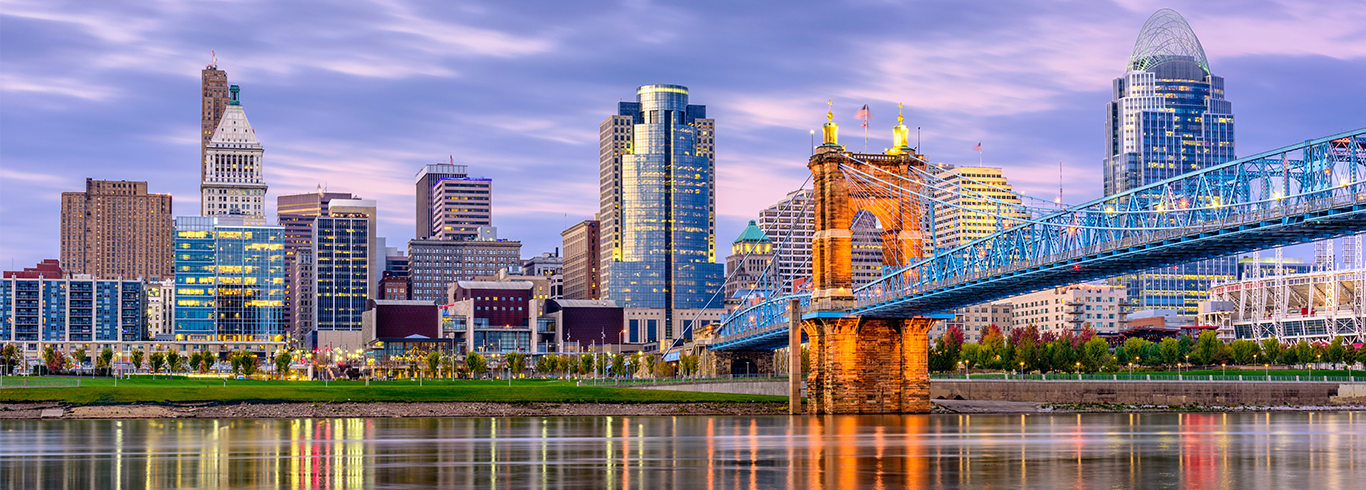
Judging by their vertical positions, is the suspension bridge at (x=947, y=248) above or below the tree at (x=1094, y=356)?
above

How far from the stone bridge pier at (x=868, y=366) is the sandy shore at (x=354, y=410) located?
5719 millimetres

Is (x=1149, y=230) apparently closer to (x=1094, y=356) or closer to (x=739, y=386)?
(x=739, y=386)

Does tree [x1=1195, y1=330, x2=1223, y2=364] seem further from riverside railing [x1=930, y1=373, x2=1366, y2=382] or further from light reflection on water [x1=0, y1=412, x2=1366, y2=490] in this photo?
light reflection on water [x1=0, y1=412, x2=1366, y2=490]

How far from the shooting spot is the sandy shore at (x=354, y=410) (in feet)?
312

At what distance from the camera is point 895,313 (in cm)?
10294

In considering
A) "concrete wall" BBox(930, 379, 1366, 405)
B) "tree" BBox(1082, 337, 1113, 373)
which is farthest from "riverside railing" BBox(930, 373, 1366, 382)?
"tree" BBox(1082, 337, 1113, 373)

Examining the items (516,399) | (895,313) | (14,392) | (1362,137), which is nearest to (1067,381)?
(895,313)

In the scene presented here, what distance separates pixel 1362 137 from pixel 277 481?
48.9 m

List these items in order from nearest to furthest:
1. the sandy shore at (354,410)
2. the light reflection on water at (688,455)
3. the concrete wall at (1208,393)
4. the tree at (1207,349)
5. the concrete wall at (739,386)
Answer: the light reflection on water at (688,455) < the sandy shore at (354,410) < the concrete wall at (1208,393) < the concrete wall at (739,386) < the tree at (1207,349)

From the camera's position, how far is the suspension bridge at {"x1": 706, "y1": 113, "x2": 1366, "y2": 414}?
6938 centimetres

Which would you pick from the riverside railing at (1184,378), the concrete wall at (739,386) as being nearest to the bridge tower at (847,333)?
the concrete wall at (739,386)

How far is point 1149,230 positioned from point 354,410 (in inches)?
2128

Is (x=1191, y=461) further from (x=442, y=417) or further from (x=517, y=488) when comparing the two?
(x=442, y=417)

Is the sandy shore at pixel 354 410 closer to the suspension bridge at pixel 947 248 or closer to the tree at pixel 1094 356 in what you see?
the suspension bridge at pixel 947 248
